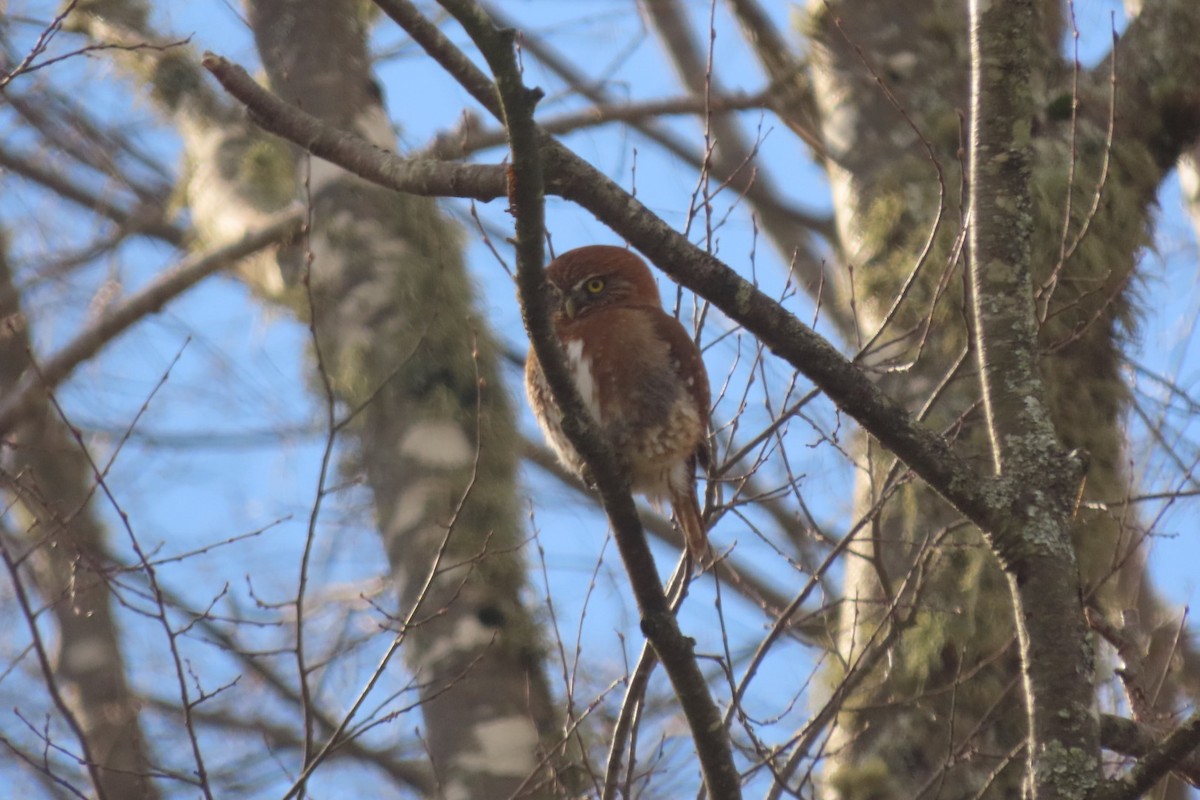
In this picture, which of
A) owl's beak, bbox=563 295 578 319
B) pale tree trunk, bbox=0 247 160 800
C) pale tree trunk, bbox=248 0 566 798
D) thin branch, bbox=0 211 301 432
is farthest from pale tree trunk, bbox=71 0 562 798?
pale tree trunk, bbox=0 247 160 800

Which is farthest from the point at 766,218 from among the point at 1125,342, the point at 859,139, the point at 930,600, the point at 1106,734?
the point at 1106,734

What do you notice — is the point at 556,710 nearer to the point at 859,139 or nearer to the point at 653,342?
the point at 653,342

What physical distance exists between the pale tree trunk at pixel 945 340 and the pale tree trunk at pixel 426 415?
3.77 ft

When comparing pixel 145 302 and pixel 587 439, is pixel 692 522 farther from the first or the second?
pixel 145 302

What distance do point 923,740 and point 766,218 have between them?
4.97 m

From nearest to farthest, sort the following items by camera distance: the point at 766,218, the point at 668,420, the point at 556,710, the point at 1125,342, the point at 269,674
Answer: the point at 668,420 < the point at 556,710 < the point at 1125,342 < the point at 269,674 < the point at 766,218

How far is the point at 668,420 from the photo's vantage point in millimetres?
4164

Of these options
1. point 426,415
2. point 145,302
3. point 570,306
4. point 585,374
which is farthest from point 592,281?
point 145,302

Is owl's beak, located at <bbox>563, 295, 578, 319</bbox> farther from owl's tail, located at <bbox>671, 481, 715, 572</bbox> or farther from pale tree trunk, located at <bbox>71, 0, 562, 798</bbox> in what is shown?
owl's tail, located at <bbox>671, 481, 715, 572</bbox>

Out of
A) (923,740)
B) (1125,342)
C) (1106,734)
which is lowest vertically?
(1106,734)

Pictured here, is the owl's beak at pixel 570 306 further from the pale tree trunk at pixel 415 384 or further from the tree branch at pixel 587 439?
the tree branch at pixel 587 439

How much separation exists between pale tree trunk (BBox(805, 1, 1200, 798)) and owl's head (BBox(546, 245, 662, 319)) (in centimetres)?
77

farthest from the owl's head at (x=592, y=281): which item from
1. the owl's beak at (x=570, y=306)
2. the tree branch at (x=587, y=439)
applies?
A: the tree branch at (x=587, y=439)

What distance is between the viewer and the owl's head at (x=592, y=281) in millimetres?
4348
